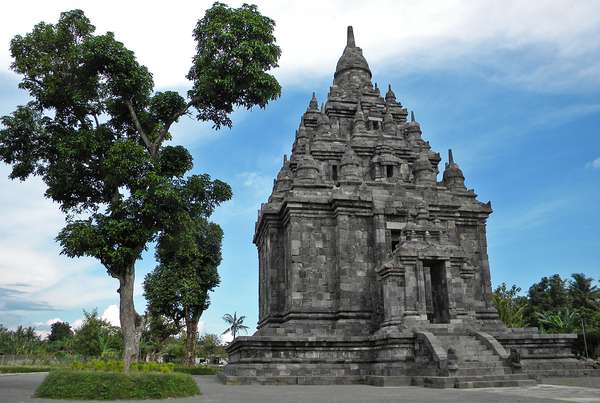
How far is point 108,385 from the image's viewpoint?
12102 mm

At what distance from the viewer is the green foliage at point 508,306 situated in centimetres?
4397

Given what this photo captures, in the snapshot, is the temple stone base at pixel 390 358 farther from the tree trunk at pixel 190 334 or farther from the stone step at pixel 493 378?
the tree trunk at pixel 190 334

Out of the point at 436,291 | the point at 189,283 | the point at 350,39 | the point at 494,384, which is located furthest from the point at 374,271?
the point at 189,283

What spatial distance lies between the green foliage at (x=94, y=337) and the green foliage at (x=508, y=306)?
134 feet

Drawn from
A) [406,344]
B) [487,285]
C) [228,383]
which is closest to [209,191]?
[228,383]

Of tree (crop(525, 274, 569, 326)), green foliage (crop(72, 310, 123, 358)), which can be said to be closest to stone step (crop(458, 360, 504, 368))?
tree (crop(525, 274, 569, 326))

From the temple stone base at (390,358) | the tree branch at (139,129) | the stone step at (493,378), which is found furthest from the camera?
the temple stone base at (390,358)

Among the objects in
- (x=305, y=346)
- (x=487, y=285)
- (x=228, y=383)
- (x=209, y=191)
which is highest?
(x=209, y=191)

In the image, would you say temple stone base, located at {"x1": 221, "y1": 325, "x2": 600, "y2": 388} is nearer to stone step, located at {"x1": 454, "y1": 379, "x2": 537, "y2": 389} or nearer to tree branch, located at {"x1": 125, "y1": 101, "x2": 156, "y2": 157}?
stone step, located at {"x1": 454, "y1": 379, "x2": 537, "y2": 389}

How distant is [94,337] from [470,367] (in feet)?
174

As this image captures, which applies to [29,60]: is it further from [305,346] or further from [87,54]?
[305,346]

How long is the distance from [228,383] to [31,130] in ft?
36.8

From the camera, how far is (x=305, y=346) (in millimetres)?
19516

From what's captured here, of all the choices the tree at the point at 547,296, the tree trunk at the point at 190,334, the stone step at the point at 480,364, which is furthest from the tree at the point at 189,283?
the tree at the point at 547,296
